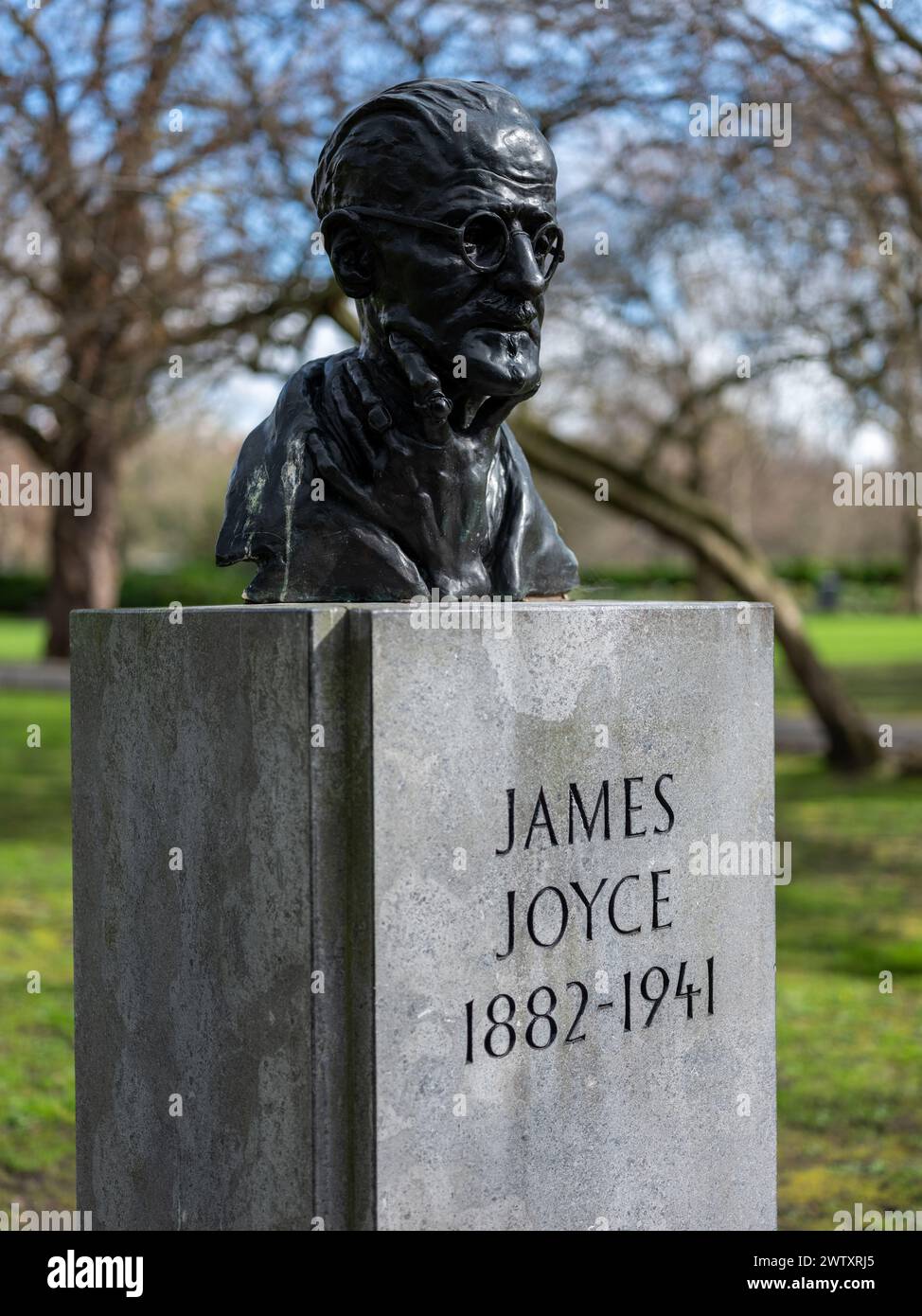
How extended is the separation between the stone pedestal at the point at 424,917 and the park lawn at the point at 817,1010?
1.33 meters

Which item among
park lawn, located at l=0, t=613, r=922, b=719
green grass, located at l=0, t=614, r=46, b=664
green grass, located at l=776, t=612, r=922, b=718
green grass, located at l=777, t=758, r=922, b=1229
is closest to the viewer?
green grass, located at l=777, t=758, r=922, b=1229

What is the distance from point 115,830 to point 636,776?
4.57 ft

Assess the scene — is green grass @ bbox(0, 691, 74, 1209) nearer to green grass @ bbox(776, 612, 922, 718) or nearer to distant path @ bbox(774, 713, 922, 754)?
distant path @ bbox(774, 713, 922, 754)

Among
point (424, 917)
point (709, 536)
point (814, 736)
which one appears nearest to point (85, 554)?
point (814, 736)

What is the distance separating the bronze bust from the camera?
3.89 m

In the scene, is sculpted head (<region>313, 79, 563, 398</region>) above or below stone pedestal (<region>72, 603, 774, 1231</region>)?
above

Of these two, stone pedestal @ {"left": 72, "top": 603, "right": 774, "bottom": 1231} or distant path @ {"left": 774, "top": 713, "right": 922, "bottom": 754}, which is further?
distant path @ {"left": 774, "top": 713, "right": 922, "bottom": 754}

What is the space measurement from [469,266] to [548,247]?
307 mm

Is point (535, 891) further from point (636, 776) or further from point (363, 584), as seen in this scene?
point (363, 584)

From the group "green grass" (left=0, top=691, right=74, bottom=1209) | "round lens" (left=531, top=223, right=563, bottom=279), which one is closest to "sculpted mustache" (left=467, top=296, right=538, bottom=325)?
"round lens" (left=531, top=223, right=563, bottom=279)

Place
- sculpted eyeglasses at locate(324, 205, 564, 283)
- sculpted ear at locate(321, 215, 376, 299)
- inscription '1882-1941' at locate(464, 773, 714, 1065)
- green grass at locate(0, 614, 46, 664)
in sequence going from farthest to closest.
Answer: green grass at locate(0, 614, 46, 664)
sculpted ear at locate(321, 215, 376, 299)
sculpted eyeglasses at locate(324, 205, 564, 283)
inscription '1882-1941' at locate(464, 773, 714, 1065)

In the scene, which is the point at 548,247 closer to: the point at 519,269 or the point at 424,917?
the point at 519,269

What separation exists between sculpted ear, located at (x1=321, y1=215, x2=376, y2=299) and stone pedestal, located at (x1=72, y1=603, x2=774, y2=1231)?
38.5 inches

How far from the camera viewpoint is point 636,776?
398 cm
